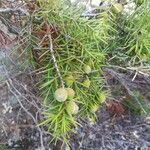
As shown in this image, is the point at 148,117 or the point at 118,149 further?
the point at 148,117

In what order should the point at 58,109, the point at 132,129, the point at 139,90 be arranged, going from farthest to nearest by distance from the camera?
the point at 132,129
the point at 139,90
the point at 58,109

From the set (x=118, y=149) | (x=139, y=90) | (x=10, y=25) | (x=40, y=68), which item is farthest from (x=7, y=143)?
(x=40, y=68)

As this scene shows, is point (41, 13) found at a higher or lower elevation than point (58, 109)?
higher

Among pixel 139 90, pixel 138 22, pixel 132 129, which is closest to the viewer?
pixel 138 22

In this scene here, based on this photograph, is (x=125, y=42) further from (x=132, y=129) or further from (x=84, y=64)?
(x=132, y=129)

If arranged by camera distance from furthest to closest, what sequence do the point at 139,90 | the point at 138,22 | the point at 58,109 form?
1. the point at 139,90
2. the point at 138,22
3. the point at 58,109

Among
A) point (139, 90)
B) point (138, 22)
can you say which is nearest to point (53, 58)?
point (138, 22)

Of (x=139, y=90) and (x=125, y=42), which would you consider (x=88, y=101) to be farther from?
(x=139, y=90)

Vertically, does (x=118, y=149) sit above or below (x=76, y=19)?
below

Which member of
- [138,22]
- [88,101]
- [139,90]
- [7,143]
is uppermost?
[138,22]
